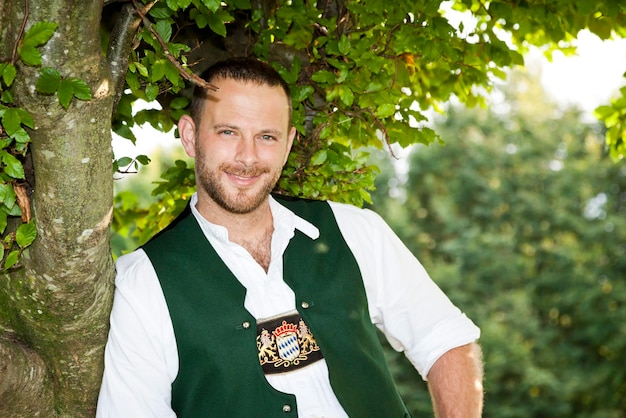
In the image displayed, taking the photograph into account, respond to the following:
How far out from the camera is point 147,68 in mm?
2375

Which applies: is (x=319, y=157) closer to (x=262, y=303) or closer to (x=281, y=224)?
(x=281, y=224)

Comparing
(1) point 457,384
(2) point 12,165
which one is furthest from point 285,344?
(2) point 12,165

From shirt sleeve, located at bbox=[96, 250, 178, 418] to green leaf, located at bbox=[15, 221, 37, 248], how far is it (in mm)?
352

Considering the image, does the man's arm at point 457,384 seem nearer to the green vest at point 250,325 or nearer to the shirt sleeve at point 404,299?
the shirt sleeve at point 404,299

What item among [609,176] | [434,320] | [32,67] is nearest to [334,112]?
[434,320]

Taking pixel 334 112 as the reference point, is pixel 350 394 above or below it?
below

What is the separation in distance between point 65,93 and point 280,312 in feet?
3.43

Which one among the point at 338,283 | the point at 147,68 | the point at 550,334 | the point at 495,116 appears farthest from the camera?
the point at 495,116

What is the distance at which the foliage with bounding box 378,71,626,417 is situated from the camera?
69.1ft

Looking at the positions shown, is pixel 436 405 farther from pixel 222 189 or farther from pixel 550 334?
pixel 550 334

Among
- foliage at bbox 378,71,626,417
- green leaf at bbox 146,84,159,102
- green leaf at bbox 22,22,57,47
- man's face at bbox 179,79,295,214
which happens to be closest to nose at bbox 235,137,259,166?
man's face at bbox 179,79,295,214

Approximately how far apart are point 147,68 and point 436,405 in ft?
4.83

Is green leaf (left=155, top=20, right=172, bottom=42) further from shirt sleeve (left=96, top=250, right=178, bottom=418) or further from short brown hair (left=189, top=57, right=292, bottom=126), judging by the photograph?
shirt sleeve (left=96, top=250, right=178, bottom=418)

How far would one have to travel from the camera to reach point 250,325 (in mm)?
2430
